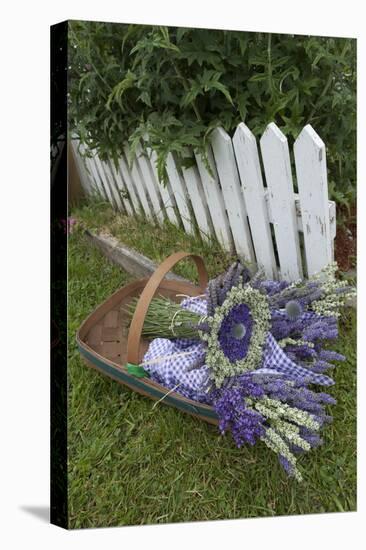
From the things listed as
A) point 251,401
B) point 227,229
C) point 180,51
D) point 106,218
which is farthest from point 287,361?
point 180,51

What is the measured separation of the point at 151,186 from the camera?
8.81ft

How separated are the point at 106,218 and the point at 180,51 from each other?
0.62m

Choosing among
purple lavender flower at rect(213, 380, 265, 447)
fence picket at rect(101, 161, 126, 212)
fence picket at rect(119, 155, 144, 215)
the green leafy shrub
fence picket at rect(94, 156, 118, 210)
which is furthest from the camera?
fence picket at rect(119, 155, 144, 215)

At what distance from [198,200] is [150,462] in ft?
3.13

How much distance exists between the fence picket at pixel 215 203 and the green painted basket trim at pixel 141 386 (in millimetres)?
665

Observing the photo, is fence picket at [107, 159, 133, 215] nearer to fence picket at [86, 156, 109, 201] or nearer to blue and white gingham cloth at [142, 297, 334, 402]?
fence picket at [86, 156, 109, 201]

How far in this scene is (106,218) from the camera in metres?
2.56

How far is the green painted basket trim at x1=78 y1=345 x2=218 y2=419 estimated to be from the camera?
2.20 m

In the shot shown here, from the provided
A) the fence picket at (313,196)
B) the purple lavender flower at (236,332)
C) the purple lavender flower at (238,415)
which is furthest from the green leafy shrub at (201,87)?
the purple lavender flower at (238,415)

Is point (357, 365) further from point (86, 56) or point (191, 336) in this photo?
point (86, 56)

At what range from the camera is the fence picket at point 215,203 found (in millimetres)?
2602

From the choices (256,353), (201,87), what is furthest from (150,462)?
(201,87)

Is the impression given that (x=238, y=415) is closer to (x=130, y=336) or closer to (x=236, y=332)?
(x=236, y=332)

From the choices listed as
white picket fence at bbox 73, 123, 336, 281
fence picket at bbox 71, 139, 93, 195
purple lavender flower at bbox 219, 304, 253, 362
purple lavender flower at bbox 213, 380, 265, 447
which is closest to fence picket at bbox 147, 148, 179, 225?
white picket fence at bbox 73, 123, 336, 281
